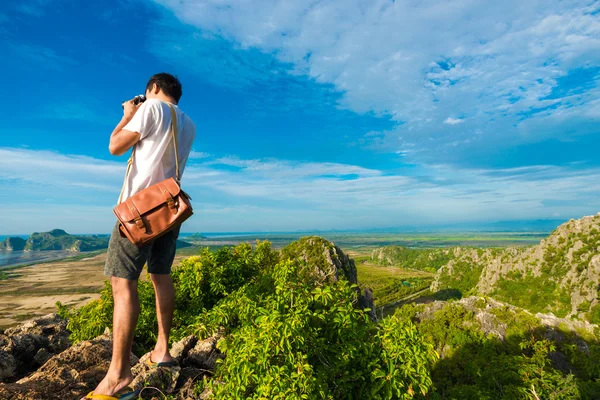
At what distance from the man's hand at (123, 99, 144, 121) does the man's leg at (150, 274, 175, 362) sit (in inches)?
78.5

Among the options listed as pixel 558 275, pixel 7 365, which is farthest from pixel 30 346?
pixel 558 275

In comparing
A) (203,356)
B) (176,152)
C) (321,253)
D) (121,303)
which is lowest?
(321,253)

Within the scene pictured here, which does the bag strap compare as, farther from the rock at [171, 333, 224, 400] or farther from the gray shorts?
the rock at [171, 333, 224, 400]

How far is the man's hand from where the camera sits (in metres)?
3.61

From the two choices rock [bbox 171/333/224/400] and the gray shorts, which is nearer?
the gray shorts

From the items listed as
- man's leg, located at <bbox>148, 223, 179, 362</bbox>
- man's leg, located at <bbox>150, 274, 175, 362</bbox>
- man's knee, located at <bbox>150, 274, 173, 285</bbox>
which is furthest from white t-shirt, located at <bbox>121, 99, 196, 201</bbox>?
man's leg, located at <bbox>150, 274, 175, 362</bbox>

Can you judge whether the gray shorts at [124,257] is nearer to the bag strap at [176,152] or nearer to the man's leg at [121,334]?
the man's leg at [121,334]

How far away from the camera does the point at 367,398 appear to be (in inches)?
122

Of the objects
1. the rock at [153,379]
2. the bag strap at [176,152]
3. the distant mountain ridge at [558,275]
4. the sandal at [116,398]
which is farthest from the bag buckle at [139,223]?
the distant mountain ridge at [558,275]

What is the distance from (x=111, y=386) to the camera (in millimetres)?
3453

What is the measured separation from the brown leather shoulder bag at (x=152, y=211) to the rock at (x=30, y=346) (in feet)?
14.9

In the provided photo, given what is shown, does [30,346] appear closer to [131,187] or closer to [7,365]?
[7,365]

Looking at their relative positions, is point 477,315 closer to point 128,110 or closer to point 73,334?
point 73,334

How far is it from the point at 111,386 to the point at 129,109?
314 centimetres
